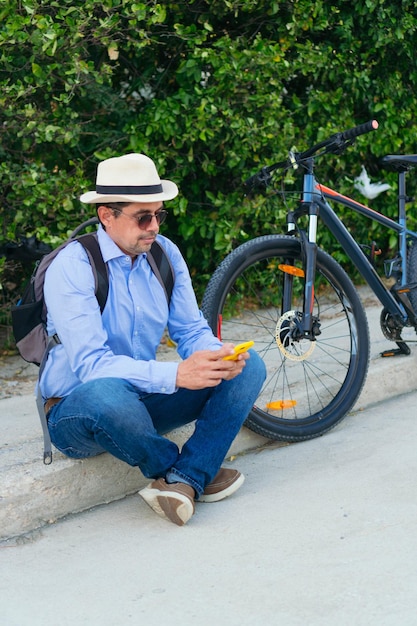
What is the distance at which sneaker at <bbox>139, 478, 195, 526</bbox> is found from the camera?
3723 mm

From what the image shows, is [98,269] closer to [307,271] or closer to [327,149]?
[307,271]

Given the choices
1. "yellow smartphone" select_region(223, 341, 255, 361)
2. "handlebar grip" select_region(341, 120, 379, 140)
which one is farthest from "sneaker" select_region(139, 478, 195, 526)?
"handlebar grip" select_region(341, 120, 379, 140)

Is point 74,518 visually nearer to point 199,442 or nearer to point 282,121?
point 199,442

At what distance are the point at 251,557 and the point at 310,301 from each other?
1460mm

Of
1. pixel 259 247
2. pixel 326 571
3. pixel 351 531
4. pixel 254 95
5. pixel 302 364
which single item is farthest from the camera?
pixel 254 95

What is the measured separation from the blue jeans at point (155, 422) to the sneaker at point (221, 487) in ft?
0.31

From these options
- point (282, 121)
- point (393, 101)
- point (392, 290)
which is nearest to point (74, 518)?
point (392, 290)

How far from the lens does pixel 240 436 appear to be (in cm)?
460

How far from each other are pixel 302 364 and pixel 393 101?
2.39 meters

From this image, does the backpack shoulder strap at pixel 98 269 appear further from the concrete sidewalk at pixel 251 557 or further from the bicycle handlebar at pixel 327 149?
the bicycle handlebar at pixel 327 149

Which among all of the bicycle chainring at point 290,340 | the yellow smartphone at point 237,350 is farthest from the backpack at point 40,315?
the bicycle chainring at point 290,340

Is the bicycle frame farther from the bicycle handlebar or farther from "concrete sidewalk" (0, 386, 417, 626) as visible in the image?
"concrete sidewalk" (0, 386, 417, 626)

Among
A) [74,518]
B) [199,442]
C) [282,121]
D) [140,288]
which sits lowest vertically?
[74,518]

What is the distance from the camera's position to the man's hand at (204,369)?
3.65m
